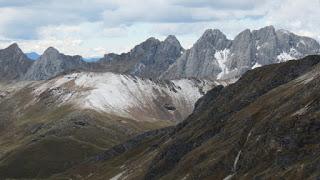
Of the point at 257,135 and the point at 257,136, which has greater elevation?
the point at 257,135

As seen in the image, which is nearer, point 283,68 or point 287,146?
point 287,146

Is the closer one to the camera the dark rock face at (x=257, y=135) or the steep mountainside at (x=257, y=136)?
the steep mountainside at (x=257, y=136)

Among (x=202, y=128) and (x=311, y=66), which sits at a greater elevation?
(x=311, y=66)

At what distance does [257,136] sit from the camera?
383 feet

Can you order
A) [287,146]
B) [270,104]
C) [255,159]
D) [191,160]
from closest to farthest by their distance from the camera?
1. [287,146]
2. [255,159]
3. [270,104]
4. [191,160]

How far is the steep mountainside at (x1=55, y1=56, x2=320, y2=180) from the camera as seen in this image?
330 ft

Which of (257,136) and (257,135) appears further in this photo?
(257,135)

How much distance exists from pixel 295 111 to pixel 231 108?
5893 centimetres

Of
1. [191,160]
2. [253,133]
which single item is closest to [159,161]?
[191,160]

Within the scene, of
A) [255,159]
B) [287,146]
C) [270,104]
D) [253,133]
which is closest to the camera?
[287,146]

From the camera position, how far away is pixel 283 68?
183500 millimetres

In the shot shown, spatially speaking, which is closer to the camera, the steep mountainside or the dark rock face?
the steep mountainside

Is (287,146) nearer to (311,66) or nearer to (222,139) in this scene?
(222,139)

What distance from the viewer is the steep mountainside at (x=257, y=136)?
10062 centimetres
